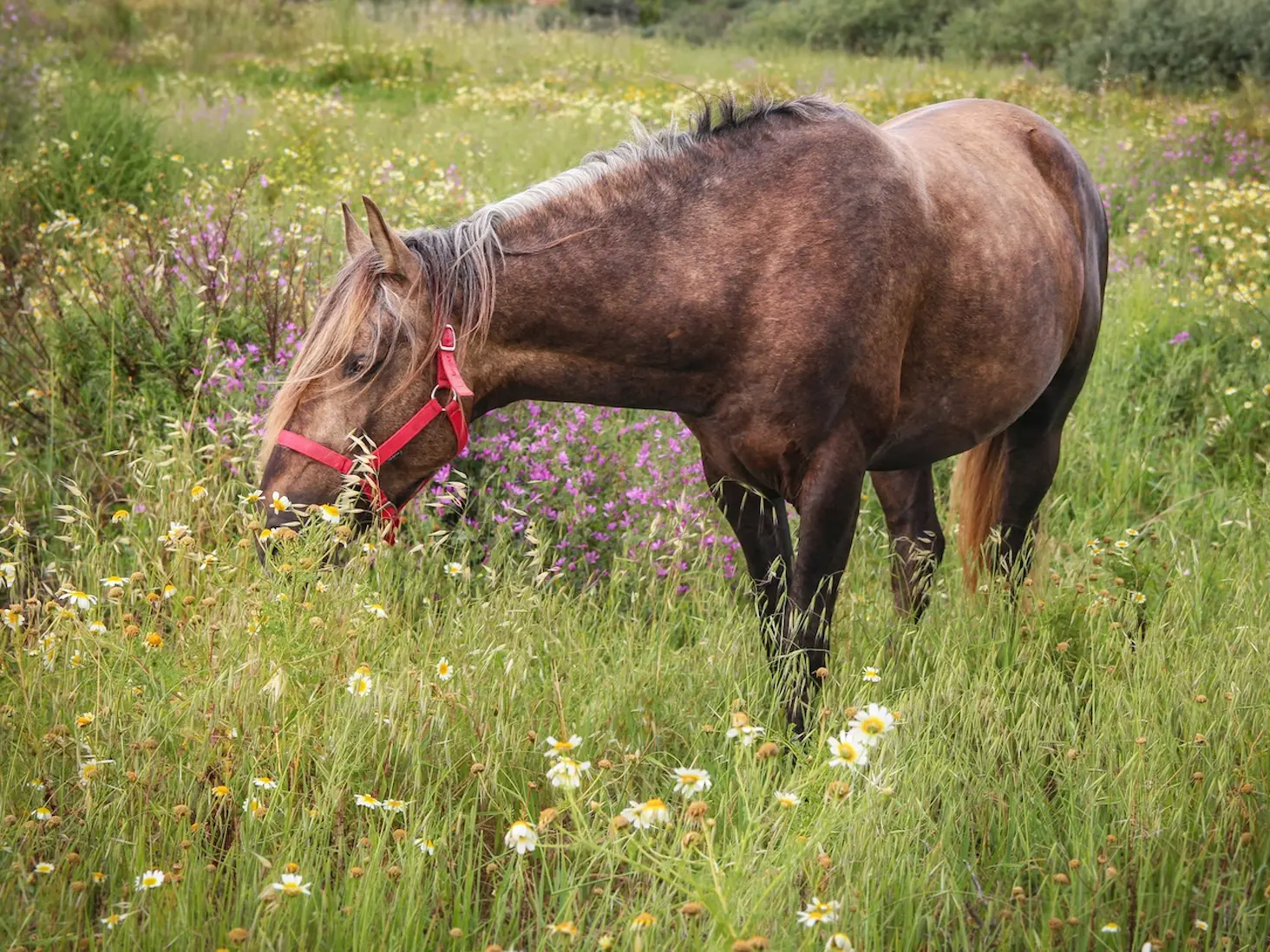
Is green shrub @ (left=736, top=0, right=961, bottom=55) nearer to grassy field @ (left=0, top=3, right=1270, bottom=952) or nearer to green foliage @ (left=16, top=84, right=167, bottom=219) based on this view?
green foliage @ (left=16, top=84, right=167, bottom=219)

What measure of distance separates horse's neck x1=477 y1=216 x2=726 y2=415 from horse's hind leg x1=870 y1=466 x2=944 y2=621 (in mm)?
1450

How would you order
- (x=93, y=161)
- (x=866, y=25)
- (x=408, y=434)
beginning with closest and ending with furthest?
(x=408, y=434) < (x=93, y=161) < (x=866, y=25)

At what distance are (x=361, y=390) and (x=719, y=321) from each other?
935 millimetres

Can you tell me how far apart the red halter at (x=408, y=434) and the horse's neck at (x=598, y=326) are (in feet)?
0.42

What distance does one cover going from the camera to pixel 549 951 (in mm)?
2084

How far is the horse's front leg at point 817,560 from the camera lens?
9.82 ft

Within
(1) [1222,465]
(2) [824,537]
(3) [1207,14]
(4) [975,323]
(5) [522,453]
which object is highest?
(3) [1207,14]

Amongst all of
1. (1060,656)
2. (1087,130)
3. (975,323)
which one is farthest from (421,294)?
(1087,130)

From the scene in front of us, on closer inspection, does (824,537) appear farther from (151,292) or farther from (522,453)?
(151,292)

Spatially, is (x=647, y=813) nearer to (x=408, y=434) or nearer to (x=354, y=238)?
(x=408, y=434)

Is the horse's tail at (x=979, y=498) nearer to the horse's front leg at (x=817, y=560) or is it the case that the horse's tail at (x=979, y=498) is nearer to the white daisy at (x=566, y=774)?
the horse's front leg at (x=817, y=560)

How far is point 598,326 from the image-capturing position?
2.88m

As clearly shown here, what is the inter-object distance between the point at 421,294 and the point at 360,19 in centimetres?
1722

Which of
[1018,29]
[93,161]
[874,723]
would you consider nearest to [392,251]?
[874,723]
